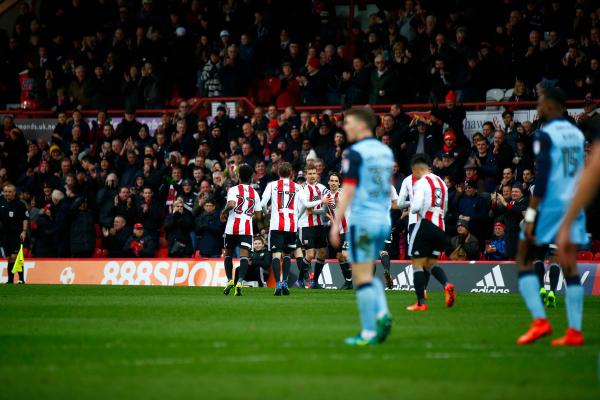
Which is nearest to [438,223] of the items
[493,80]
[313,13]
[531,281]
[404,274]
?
[531,281]

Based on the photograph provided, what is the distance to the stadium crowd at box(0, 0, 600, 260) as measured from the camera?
934 inches

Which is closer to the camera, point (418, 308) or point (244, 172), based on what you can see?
point (418, 308)

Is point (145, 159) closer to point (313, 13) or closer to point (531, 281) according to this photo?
point (313, 13)

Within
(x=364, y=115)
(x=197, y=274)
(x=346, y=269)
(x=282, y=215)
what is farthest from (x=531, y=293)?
(x=197, y=274)

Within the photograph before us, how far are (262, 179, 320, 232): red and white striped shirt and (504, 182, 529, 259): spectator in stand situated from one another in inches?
162

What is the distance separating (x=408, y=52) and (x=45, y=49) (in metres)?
12.4

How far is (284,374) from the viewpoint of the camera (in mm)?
8219

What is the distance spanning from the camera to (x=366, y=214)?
403 inches

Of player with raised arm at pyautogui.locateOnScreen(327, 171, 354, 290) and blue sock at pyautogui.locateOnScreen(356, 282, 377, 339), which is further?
player with raised arm at pyautogui.locateOnScreen(327, 171, 354, 290)

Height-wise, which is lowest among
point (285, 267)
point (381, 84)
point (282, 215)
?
point (285, 267)

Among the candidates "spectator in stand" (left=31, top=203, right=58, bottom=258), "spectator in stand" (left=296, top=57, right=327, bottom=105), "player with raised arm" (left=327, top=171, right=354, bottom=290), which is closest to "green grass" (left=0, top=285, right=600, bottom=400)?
"player with raised arm" (left=327, top=171, right=354, bottom=290)

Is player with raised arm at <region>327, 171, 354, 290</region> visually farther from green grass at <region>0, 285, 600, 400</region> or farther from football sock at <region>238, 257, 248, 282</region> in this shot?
green grass at <region>0, 285, 600, 400</region>

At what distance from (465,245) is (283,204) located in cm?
469

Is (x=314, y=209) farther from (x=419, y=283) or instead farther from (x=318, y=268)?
(x=419, y=283)
